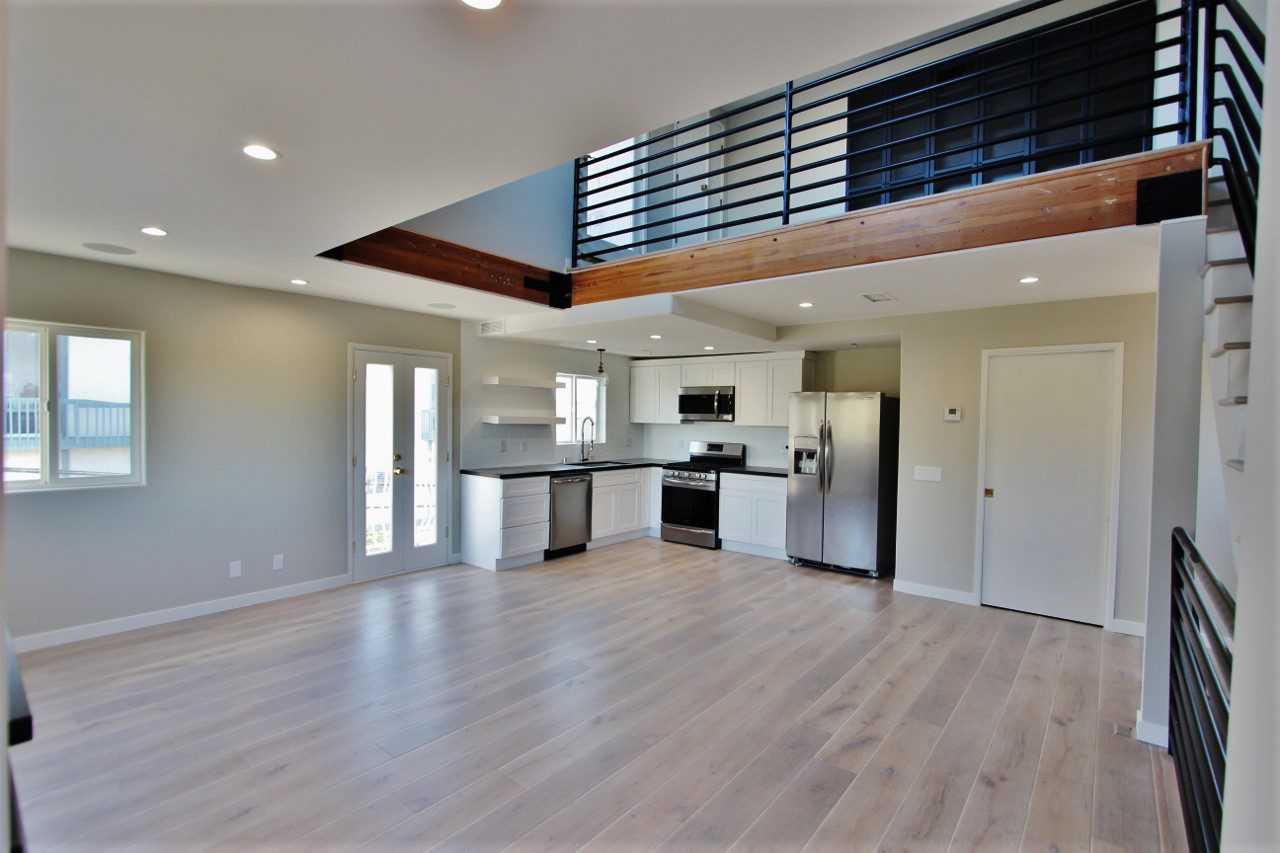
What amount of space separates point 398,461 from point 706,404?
128 inches

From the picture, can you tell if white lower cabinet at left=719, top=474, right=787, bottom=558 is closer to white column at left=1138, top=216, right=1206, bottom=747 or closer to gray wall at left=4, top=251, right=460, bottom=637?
white column at left=1138, top=216, right=1206, bottom=747

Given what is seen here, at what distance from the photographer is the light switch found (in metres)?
5.18

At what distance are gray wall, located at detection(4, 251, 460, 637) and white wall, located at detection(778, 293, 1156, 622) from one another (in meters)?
4.40

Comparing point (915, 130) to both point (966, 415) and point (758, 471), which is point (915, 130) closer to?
point (966, 415)

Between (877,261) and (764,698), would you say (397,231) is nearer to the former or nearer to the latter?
(877,261)

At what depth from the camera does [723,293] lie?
4625 mm

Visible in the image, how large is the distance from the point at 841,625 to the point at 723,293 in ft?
8.06

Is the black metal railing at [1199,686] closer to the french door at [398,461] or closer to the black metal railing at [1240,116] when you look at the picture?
the black metal railing at [1240,116]

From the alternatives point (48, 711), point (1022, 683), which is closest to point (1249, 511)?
point (1022, 683)

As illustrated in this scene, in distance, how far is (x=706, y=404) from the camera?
716 centimetres

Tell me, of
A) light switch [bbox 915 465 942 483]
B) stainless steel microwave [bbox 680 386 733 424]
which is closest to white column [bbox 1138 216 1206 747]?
light switch [bbox 915 465 942 483]

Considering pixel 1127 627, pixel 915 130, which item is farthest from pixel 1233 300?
pixel 915 130

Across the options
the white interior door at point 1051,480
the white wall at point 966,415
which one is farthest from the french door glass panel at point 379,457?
the white interior door at point 1051,480

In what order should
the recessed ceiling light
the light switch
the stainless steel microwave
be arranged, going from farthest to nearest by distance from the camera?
the stainless steel microwave < the light switch < the recessed ceiling light
